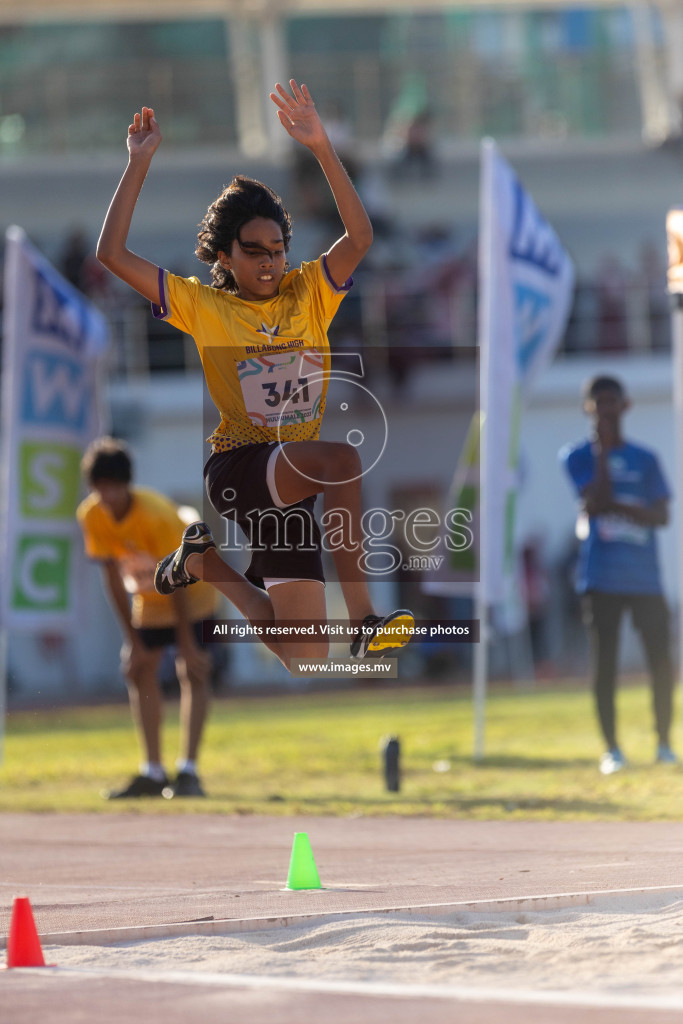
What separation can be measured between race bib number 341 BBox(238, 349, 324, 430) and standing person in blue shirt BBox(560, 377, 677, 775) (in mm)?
3884

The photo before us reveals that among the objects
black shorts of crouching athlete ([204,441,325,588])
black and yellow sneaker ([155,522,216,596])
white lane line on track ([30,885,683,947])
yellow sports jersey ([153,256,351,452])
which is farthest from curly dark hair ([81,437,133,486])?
white lane line on track ([30,885,683,947])

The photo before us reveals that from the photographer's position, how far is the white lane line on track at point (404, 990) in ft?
11.1

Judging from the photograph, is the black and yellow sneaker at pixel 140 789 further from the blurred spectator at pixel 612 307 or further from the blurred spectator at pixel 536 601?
the blurred spectator at pixel 612 307

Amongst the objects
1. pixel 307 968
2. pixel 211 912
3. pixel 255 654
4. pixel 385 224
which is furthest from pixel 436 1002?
pixel 385 224

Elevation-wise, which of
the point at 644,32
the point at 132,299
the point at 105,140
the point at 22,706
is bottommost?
the point at 22,706

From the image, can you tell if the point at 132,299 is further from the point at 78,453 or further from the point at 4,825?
the point at 4,825

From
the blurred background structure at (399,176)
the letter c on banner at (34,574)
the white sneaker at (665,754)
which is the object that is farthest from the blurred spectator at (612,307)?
the white sneaker at (665,754)

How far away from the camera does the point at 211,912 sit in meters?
4.80

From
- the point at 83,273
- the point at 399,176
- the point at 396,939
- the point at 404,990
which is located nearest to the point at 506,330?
the point at 396,939

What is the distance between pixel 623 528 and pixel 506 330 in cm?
196

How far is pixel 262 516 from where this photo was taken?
204 inches

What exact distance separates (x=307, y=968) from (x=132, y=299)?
57.3ft

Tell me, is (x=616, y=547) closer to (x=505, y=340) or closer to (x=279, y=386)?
(x=505, y=340)

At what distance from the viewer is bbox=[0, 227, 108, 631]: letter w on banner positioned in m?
11.0
